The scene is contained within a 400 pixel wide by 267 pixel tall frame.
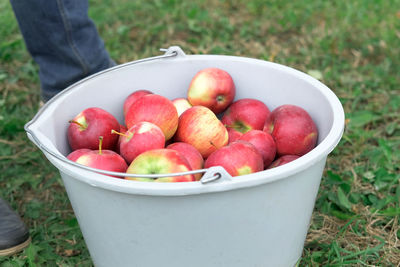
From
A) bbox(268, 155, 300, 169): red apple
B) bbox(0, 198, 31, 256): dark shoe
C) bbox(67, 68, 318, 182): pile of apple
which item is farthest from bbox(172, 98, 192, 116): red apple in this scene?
bbox(0, 198, 31, 256): dark shoe

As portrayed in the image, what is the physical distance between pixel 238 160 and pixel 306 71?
1.39m

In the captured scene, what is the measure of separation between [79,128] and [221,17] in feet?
6.26

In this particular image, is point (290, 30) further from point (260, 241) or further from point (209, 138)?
point (260, 241)

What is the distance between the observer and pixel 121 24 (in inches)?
116

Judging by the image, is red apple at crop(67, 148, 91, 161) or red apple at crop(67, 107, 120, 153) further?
red apple at crop(67, 107, 120, 153)

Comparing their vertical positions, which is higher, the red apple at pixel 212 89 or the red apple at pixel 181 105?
the red apple at pixel 212 89

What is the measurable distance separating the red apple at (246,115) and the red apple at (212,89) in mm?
44

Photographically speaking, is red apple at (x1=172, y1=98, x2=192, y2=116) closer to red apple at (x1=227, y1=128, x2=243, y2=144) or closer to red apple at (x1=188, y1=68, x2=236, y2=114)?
red apple at (x1=188, y1=68, x2=236, y2=114)

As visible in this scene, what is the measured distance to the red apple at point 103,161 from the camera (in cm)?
119

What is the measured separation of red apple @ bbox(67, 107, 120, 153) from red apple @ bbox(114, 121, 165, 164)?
0.11 meters

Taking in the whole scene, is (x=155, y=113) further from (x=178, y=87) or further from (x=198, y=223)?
(x=198, y=223)

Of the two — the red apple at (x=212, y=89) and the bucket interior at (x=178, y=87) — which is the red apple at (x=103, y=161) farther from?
the red apple at (x=212, y=89)

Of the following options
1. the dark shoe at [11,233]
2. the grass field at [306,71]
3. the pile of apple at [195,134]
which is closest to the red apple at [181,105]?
the pile of apple at [195,134]

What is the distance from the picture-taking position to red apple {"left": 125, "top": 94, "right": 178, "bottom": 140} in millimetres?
1359
